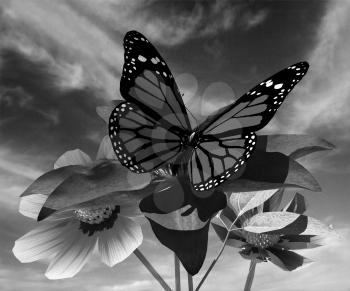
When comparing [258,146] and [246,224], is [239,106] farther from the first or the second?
[246,224]

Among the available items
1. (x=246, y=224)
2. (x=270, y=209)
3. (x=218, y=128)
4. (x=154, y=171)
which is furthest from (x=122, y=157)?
(x=270, y=209)

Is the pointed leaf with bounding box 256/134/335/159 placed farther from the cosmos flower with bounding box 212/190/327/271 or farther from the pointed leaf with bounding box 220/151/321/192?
the cosmos flower with bounding box 212/190/327/271

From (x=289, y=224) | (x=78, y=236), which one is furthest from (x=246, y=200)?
(x=78, y=236)

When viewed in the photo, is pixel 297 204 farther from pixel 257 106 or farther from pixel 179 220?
pixel 179 220

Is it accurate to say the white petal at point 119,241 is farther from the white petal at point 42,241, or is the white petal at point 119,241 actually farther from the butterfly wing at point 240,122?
the butterfly wing at point 240,122

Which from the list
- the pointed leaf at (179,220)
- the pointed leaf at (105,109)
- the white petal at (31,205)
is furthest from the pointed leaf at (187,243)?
the white petal at (31,205)
